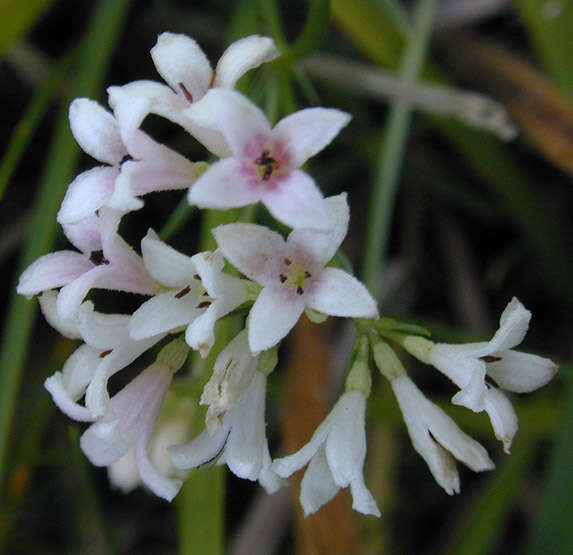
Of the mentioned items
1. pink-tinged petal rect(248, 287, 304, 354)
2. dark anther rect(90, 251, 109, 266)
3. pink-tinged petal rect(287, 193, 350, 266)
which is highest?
dark anther rect(90, 251, 109, 266)

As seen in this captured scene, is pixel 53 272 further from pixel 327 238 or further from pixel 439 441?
pixel 439 441

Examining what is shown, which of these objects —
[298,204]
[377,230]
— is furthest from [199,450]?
[377,230]

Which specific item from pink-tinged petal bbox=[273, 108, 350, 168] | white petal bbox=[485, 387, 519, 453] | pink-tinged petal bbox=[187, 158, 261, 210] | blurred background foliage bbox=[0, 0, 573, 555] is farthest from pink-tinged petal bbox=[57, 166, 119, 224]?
white petal bbox=[485, 387, 519, 453]

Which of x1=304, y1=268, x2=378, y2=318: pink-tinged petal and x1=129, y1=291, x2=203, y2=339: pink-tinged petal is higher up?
x1=129, y1=291, x2=203, y2=339: pink-tinged petal

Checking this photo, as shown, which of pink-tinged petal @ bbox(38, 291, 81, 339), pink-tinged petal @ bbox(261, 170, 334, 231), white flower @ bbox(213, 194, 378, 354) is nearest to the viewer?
pink-tinged petal @ bbox(261, 170, 334, 231)

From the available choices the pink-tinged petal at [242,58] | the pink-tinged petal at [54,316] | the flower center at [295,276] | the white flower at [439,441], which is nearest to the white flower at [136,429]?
the pink-tinged petal at [54,316]

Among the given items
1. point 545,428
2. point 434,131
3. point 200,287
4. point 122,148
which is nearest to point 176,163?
point 122,148

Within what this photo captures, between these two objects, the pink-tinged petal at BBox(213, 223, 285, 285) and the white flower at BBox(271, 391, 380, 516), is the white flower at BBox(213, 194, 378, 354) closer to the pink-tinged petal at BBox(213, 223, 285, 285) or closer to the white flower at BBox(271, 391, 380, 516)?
the pink-tinged petal at BBox(213, 223, 285, 285)

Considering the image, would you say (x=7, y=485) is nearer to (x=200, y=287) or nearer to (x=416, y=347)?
(x=200, y=287)
